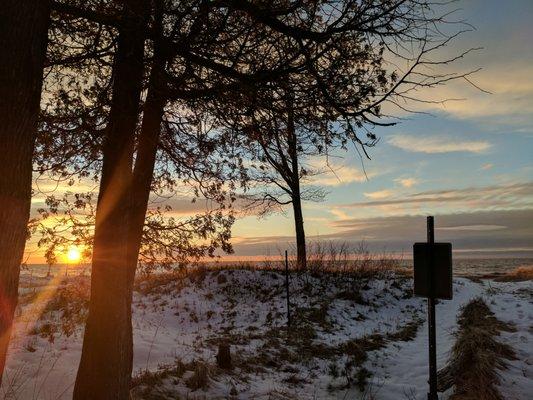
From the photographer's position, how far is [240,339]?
11617 mm

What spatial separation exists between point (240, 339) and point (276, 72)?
26.8 ft

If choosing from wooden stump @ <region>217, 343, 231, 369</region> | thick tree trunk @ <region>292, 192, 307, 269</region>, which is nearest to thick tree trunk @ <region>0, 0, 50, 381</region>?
wooden stump @ <region>217, 343, 231, 369</region>

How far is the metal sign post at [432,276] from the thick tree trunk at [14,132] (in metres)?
5.17

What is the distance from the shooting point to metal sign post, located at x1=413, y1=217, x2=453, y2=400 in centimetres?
654

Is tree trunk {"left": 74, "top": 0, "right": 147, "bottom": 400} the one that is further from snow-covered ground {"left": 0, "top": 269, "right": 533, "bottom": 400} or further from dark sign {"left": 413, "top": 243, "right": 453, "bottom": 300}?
dark sign {"left": 413, "top": 243, "right": 453, "bottom": 300}

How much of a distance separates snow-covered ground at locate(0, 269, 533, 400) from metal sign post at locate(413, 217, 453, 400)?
3.87 ft

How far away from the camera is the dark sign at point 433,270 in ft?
21.4

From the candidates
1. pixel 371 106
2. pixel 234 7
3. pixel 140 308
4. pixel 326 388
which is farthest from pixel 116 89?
pixel 140 308

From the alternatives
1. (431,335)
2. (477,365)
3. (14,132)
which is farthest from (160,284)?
(14,132)

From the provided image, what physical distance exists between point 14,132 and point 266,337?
31.3 ft

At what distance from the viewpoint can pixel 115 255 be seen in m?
→ 5.22

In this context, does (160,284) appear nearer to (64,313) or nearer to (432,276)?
(64,313)

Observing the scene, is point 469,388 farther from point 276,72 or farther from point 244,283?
point 244,283

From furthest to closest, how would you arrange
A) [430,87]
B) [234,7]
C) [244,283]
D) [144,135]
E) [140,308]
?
[244,283] < [140,308] < [144,135] < [430,87] < [234,7]
